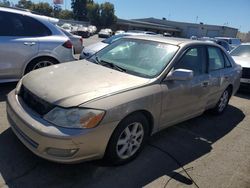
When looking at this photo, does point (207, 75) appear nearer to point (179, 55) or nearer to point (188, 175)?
point (179, 55)

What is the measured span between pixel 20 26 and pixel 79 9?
298 feet

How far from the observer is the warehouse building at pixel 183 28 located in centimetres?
6869

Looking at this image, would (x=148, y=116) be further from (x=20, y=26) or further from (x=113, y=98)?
(x=20, y=26)

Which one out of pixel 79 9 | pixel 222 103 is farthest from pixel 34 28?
pixel 79 9

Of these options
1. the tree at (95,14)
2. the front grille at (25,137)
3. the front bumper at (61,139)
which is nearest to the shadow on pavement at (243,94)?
the front bumper at (61,139)

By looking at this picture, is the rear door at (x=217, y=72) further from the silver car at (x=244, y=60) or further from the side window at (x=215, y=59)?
the silver car at (x=244, y=60)

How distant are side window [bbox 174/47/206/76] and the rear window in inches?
124

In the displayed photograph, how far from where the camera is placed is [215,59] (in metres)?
5.14

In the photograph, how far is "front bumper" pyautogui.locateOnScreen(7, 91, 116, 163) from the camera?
2.77 meters

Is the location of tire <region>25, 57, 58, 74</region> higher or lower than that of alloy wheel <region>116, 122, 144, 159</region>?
higher

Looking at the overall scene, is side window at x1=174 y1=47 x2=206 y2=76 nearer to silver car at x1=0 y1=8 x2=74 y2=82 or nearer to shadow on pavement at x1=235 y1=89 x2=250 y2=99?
silver car at x1=0 y1=8 x2=74 y2=82

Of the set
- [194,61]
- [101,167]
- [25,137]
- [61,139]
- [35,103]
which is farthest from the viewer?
[194,61]

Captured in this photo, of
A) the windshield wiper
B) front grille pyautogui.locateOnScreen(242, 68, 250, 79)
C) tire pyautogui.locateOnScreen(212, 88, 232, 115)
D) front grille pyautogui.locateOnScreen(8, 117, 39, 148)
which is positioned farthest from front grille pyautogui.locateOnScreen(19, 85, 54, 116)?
front grille pyautogui.locateOnScreen(242, 68, 250, 79)

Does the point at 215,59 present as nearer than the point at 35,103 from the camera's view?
No
